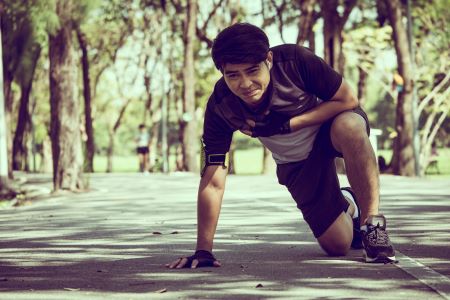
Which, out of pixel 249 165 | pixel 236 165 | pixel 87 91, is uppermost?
pixel 87 91

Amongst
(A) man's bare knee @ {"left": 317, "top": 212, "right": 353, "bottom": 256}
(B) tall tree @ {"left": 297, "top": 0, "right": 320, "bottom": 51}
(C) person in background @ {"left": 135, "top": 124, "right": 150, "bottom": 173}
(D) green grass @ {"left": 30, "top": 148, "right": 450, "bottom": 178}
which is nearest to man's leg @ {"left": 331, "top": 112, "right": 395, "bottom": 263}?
(A) man's bare knee @ {"left": 317, "top": 212, "right": 353, "bottom": 256}

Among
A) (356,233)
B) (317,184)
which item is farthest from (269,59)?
(356,233)

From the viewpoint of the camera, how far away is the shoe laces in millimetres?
6039

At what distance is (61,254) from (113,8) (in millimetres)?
36312

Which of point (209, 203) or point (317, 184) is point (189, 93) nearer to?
point (317, 184)

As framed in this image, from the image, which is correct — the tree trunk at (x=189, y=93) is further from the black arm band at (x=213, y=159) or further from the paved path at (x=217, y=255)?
the black arm band at (x=213, y=159)

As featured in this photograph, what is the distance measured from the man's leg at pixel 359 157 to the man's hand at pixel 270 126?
313mm

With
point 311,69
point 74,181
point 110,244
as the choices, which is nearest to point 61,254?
point 110,244

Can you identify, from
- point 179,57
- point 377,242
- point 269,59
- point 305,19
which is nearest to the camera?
point 269,59

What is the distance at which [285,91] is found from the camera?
6.00 meters

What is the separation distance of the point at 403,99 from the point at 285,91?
2254cm

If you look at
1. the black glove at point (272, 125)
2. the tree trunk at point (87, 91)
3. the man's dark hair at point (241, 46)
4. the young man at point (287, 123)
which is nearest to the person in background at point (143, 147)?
the tree trunk at point (87, 91)

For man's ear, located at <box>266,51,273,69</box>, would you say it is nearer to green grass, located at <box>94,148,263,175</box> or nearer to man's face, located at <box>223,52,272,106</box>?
man's face, located at <box>223,52,272,106</box>

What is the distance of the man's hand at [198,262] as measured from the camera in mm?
6209
